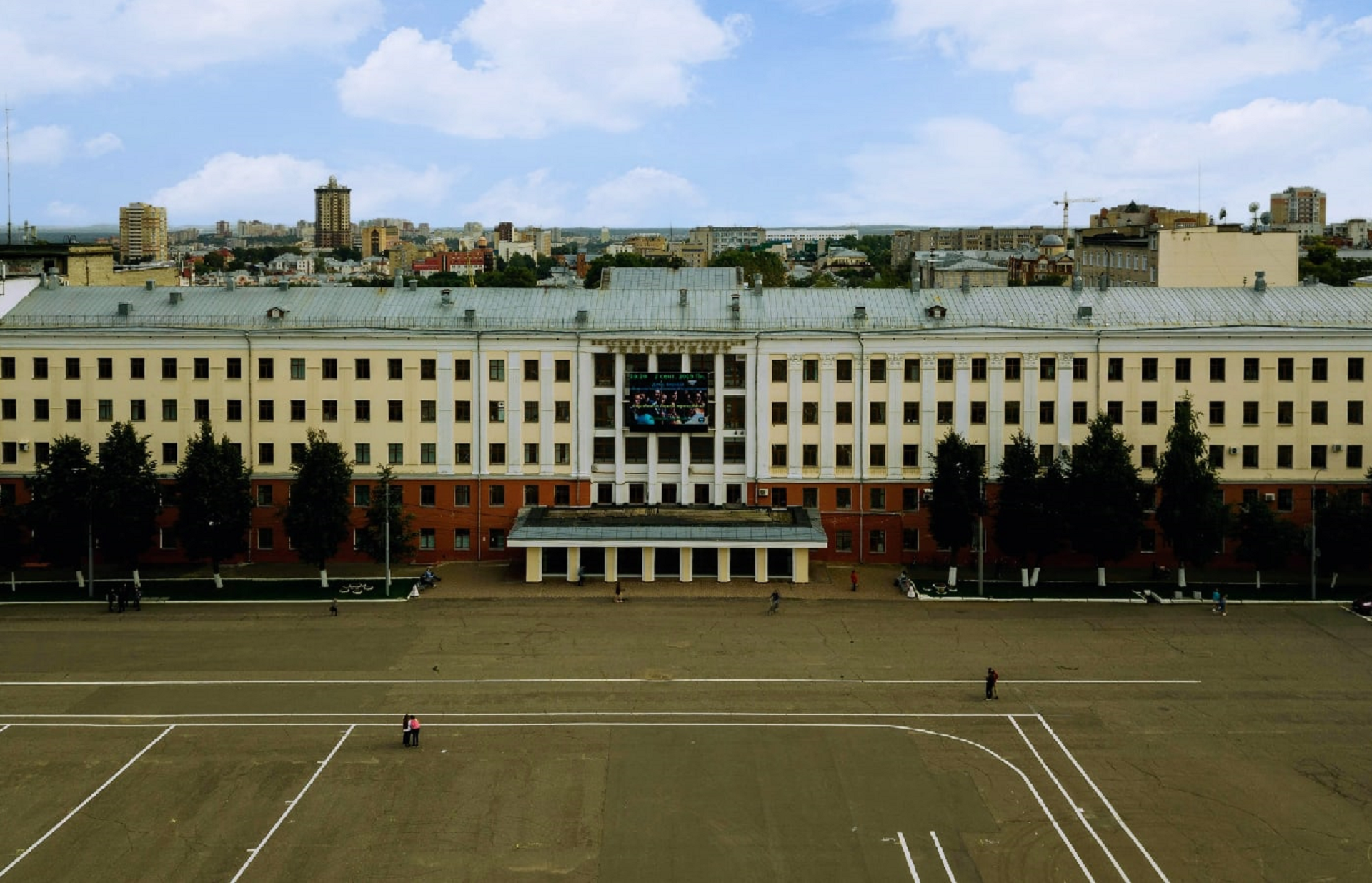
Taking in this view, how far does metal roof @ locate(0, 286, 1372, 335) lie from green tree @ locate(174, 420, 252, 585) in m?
8.65

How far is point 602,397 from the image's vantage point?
8031 centimetres

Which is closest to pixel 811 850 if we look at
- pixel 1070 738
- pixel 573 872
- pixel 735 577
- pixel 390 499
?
pixel 573 872

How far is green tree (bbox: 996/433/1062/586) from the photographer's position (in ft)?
238

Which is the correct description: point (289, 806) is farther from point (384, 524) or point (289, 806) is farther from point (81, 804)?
point (384, 524)

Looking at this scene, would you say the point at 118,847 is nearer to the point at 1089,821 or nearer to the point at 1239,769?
the point at 1089,821

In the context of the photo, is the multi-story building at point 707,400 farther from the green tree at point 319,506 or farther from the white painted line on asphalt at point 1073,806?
the white painted line on asphalt at point 1073,806

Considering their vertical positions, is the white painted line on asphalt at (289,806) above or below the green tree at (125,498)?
below

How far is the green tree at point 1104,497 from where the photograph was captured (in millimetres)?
71812

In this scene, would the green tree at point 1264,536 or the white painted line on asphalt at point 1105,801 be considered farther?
the green tree at point 1264,536

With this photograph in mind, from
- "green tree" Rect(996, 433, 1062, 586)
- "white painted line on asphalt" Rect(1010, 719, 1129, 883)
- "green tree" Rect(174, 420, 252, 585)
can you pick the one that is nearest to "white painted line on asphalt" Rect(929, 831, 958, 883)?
"white painted line on asphalt" Rect(1010, 719, 1129, 883)

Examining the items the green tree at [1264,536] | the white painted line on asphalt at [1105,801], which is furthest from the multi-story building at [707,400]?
the white painted line on asphalt at [1105,801]

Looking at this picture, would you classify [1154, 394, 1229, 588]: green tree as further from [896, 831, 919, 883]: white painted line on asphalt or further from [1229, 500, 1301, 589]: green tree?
[896, 831, 919, 883]: white painted line on asphalt

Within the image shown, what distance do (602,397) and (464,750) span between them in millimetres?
34159

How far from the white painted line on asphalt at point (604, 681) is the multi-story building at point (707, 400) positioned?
68.3 ft
